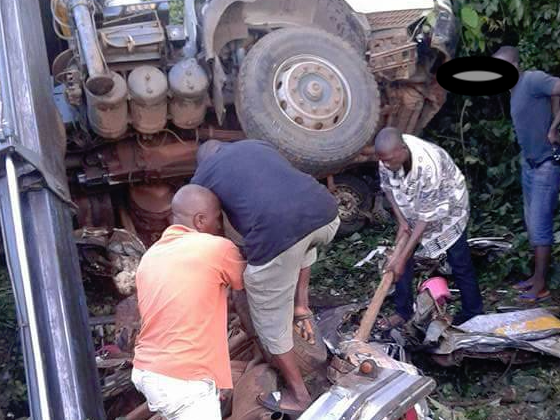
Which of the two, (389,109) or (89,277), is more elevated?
(389,109)

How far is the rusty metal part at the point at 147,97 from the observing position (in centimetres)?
501

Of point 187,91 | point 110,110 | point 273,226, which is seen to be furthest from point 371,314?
point 110,110

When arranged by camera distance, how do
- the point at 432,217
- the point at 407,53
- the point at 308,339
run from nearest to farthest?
the point at 308,339
the point at 432,217
the point at 407,53

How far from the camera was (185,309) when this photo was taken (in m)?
2.82

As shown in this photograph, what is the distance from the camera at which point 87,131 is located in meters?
5.21

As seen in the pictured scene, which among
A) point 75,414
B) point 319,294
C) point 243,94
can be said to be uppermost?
point 243,94

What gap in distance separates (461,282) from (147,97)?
221 cm

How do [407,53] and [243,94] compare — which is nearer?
[243,94]

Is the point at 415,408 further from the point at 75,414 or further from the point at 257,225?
the point at 75,414

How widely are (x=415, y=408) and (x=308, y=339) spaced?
614mm

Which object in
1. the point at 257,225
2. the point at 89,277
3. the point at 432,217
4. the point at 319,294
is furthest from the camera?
the point at 319,294

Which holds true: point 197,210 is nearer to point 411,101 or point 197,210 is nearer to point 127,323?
point 127,323

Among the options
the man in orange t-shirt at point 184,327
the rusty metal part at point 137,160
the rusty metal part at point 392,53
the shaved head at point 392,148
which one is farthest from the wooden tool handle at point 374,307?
the rusty metal part at point 392,53

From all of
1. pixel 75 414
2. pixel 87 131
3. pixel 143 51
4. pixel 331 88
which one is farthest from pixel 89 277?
pixel 75 414
